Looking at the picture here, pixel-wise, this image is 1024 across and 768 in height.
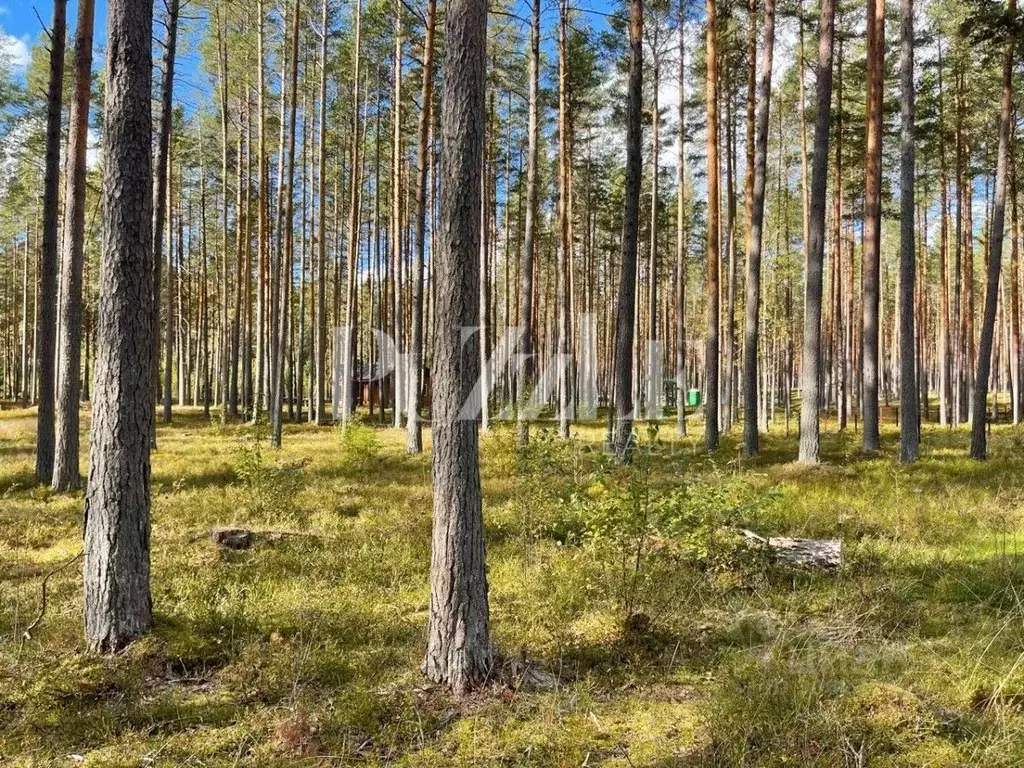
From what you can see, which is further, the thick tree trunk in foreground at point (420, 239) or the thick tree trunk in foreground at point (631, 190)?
the thick tree trunk in foreground at point (420, 239)

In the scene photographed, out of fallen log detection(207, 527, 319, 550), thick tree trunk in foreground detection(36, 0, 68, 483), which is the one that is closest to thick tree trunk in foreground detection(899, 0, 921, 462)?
fallen log detection(207, 527, 319, 550)

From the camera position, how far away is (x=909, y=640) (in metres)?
4.48

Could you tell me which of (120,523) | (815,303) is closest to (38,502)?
(120,523)

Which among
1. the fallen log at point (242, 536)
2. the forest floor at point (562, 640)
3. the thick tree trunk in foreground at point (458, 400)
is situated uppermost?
the thick tree trunk in foreground at point (458, 400)

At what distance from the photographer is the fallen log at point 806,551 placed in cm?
613

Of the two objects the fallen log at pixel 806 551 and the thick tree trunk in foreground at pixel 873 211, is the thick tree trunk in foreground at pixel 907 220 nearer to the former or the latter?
the thick tree trunk in foreground at pixel 873 211

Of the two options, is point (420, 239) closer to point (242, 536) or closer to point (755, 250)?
point (755, 250)

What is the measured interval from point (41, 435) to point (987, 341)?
18.4 meters

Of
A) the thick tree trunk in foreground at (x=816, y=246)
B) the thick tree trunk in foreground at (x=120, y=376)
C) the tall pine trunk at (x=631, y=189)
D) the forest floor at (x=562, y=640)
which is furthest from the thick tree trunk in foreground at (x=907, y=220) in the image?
the thick tree trunk in foreground at (x=120, y=376)

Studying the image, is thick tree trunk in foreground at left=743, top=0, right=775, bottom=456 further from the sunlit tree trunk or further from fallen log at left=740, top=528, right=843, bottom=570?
fallen log at left=740, top=528, right=843, bottom=570

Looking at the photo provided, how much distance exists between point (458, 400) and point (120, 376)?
8.19ft

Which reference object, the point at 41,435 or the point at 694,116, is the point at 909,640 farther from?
the point at 694,116

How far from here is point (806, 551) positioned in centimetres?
634

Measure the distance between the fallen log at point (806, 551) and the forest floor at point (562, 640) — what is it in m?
0.14
